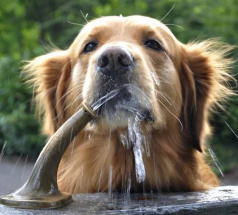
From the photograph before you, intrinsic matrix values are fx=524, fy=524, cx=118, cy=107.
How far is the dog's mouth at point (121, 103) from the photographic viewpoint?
318 centimetres

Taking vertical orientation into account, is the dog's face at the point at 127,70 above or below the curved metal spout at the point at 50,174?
above

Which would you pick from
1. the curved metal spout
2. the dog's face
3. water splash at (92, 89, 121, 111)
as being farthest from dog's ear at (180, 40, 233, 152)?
the curved metal spout

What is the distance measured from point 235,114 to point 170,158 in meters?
4.09

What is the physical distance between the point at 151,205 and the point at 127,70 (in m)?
0.83

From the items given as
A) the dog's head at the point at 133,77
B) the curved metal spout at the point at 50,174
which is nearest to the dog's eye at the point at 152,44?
the dog's head at the point at 133,77

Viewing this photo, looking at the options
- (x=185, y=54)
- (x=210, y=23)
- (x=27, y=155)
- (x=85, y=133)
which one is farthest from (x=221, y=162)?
(x=85, y=133)

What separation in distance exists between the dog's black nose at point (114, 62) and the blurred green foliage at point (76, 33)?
14.4ft

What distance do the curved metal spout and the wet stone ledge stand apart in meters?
0.06

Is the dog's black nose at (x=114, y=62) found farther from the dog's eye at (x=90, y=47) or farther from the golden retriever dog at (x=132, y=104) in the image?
the dog's eye at (x=90, y=47)

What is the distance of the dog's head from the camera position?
10.5 ft

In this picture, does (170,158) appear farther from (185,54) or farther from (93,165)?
(185,54)

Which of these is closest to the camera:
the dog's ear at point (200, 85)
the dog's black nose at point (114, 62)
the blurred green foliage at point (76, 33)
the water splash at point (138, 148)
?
the dog's black nose at point (114, 62)

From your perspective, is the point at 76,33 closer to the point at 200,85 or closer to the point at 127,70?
the point at 200,85

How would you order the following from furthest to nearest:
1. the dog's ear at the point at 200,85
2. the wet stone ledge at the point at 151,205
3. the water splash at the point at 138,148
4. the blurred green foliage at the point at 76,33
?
1. the blurred green foliage at the point at 76,33
2. the dog's ear at the point at 200,85
3. the water splash at the point at 138,148
4. the wet stone ledge at the point at 151,205
